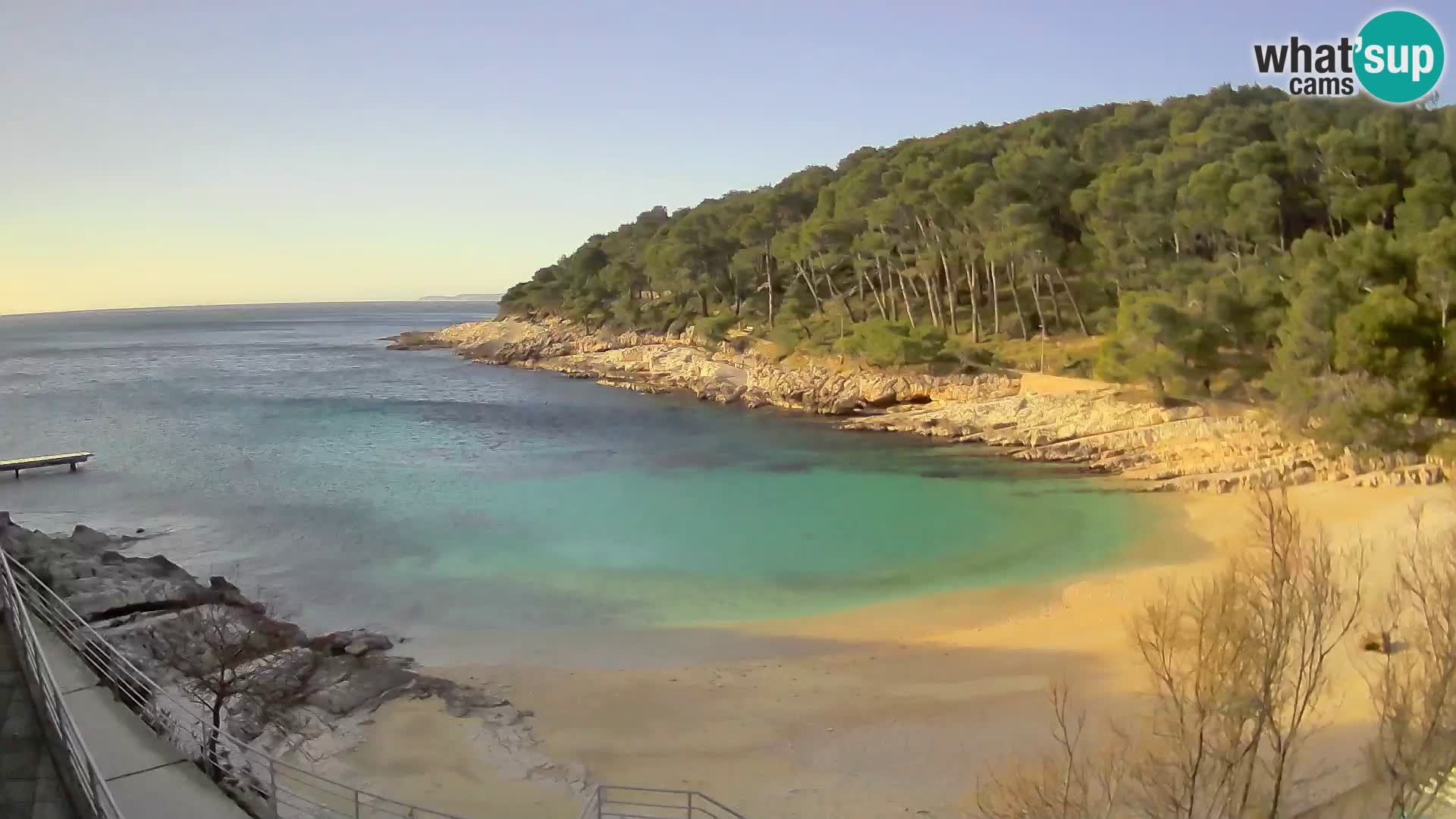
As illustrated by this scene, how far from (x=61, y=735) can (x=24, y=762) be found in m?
0.39

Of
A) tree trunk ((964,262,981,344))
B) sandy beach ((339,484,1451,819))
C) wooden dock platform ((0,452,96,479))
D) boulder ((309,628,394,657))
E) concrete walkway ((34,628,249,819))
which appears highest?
tree trunk ((964,262,981,344))

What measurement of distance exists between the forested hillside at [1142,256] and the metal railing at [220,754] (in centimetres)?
2018

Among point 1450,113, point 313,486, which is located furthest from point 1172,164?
point 313,486

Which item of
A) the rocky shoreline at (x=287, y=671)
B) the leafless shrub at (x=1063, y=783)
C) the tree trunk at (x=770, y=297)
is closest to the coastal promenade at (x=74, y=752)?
the rocky shoreline at (x=287, y=671)

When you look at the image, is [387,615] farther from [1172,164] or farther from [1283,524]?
[1172,164]

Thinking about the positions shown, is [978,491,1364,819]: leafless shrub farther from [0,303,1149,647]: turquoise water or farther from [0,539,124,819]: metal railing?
[0,303,1149,647]: turquoise water

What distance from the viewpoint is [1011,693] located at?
10.5m

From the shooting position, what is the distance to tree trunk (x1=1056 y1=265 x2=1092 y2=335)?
34344 millimetres

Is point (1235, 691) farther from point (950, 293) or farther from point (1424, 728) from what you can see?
point (950, 293)

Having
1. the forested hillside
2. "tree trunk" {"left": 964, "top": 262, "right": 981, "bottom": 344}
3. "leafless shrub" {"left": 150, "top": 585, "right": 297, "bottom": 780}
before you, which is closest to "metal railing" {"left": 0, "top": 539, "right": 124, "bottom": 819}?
"leafless shrub" {"left": 150, "top": 585, "right": 297, "bottom": 780}

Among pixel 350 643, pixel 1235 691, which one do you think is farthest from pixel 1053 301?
pixel 1235 691

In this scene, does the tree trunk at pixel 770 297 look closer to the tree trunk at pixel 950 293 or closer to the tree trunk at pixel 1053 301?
the tree trunk at pixel 950 293

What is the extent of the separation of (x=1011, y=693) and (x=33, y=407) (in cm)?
4756

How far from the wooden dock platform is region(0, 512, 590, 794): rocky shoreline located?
47.0 ft
